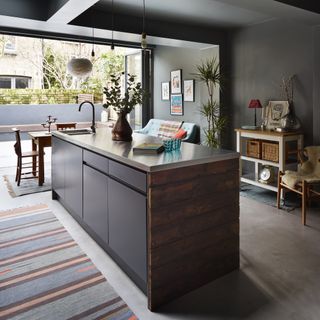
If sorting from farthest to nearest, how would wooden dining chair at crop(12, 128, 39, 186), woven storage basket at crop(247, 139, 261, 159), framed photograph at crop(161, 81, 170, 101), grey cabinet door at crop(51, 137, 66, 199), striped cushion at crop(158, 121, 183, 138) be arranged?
framed photograph at crop(161, 81, 170, 101) → striped cushion at crop(158, 121, 183, 138) → wooden dining chair at crop(12, 128, 39, 186) → woven storage basket at crop(247, 139, 261, 159) → grey cabinet door at crop(51, 137, 66, 199)

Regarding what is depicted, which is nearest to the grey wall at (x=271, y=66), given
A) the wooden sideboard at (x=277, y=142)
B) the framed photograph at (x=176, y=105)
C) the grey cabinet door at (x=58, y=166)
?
the wooden sideboard at (x=277, y=142)

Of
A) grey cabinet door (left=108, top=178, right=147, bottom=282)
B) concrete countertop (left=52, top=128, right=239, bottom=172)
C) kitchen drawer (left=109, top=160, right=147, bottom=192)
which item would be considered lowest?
grey cabinet door (left=108, top=178, right=147, bottom=282)

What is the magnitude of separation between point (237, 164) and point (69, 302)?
1.44 metres

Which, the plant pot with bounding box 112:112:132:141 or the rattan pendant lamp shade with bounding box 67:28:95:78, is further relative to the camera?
the rattan pendant lamp shade with bounding box 67:28:95:78

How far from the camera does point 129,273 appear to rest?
7.63 ft

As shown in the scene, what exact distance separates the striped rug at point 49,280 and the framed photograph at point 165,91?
415 cm

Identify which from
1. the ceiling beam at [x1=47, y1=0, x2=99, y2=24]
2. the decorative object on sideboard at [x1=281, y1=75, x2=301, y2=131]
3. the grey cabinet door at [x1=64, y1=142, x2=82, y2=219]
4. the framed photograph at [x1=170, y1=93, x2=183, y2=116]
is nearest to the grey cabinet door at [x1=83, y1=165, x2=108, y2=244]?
the grey cabinet door at [x1=64, y1=142, x2=82, y2=219]

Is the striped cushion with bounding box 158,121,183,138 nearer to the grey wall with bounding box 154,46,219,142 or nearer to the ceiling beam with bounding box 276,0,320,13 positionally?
the grey wall with bounding box 154,46,219,142

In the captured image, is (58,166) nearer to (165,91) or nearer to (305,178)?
(305,178)

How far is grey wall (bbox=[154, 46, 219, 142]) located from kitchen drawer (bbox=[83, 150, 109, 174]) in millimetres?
3185

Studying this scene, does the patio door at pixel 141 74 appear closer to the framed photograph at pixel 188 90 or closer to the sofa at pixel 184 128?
the sofa at pixel 184 128

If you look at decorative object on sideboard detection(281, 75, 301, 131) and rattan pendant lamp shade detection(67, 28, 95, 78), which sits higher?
rattan pendant lamp shade detection(67, 28, 95, 78)

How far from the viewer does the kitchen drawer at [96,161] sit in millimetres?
2490

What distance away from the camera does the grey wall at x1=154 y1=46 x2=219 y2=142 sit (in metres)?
5.83
